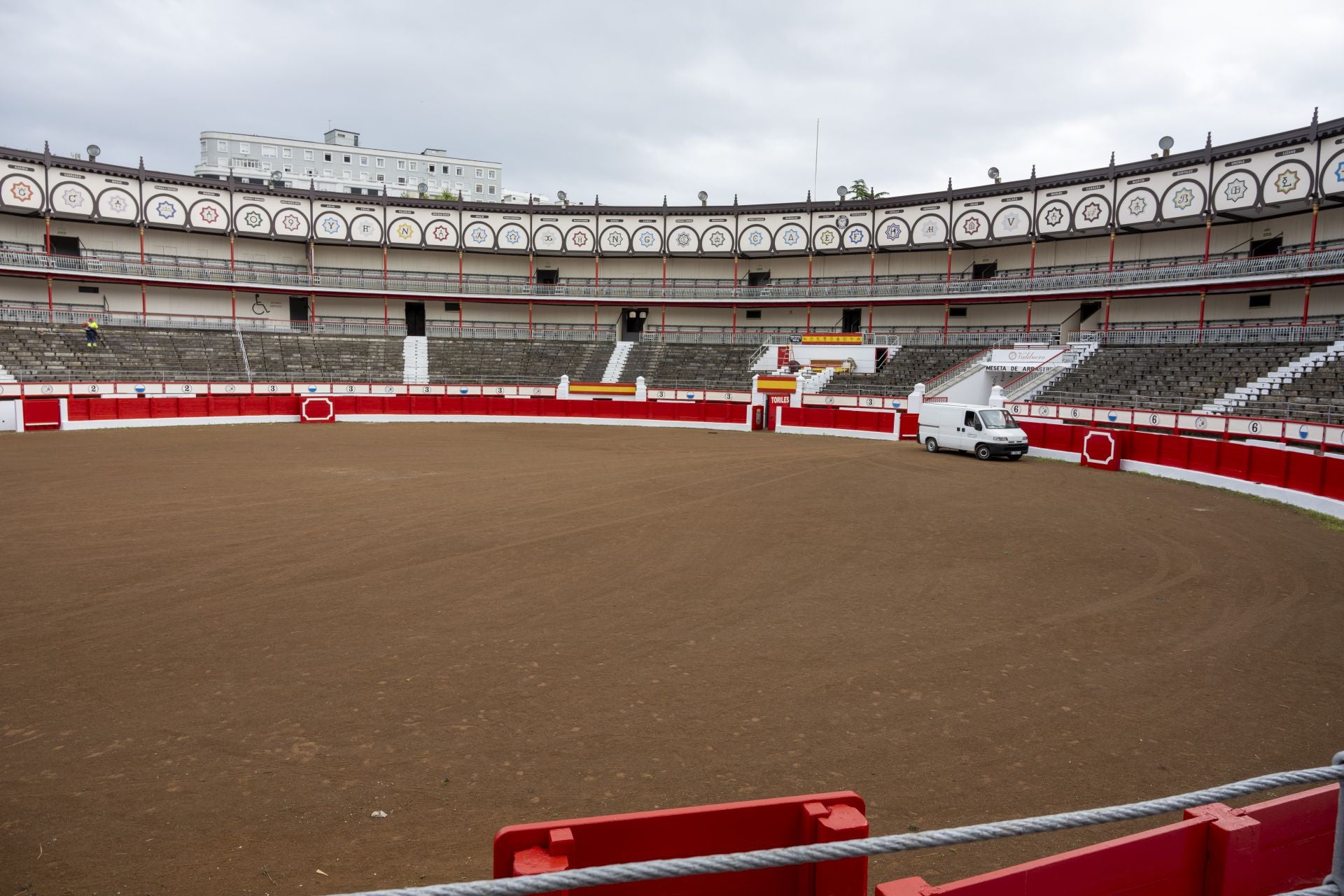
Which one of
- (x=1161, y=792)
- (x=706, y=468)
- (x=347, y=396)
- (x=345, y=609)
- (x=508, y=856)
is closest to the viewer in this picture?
(x=508, y=856)

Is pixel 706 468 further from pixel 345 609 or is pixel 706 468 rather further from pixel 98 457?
pixel 98 457

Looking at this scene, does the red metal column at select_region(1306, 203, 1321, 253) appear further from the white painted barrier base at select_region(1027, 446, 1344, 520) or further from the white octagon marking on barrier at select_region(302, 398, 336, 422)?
the white octagon marking on barrier at select_region(302, 398, 336, 422)

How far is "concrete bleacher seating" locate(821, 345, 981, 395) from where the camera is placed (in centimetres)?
3944

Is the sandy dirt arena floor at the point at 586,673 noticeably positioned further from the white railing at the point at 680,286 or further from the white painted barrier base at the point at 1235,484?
the white railing at the point at 680,286

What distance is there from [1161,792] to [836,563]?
572cm

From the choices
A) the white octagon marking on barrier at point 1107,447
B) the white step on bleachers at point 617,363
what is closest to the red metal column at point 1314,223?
the white octagon marking on barrier at point 1107,447

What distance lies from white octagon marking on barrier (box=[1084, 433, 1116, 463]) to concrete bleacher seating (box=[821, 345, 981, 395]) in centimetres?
1489

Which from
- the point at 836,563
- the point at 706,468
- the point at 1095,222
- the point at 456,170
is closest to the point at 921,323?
the point at 1095,222

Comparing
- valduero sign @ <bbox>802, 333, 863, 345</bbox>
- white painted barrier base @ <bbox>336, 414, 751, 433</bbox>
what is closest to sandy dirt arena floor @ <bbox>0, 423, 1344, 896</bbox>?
white painted barrier base @ <bbox>336, 414, 751, 433</bbox>

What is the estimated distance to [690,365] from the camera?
46.2 m

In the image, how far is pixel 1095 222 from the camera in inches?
1577

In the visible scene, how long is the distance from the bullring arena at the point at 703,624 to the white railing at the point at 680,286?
30.2 inches

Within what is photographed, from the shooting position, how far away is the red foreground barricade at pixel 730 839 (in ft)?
8.95

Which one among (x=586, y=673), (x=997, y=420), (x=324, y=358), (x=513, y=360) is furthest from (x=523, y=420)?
(x=586, y=673)
